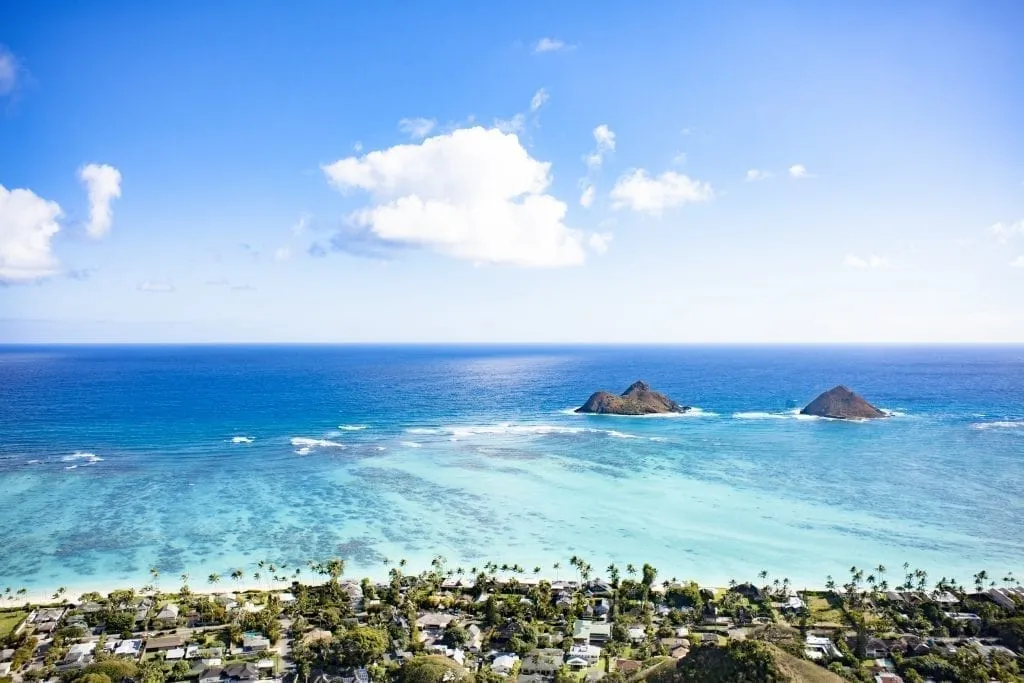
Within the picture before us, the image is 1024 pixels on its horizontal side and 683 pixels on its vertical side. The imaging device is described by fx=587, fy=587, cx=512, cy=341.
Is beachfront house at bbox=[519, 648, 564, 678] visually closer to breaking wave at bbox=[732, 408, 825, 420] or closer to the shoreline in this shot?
the shoreline

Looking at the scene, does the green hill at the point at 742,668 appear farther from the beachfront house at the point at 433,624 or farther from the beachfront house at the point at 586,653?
the beachfront house at the point at 433,624

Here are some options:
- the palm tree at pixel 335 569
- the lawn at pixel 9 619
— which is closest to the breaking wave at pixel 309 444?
the palm tree at pixel 335 569

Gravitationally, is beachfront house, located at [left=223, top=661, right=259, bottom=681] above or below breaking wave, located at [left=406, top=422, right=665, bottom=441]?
below

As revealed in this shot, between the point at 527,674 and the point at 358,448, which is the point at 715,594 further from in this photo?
the point at 358,448

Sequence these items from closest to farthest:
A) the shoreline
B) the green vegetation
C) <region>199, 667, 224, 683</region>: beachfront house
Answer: the green vegetation, <region>199, 667, 224, 683</region>: beachfront house, the shoreline

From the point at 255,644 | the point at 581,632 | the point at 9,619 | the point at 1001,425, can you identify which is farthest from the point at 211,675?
the point at 1001,425

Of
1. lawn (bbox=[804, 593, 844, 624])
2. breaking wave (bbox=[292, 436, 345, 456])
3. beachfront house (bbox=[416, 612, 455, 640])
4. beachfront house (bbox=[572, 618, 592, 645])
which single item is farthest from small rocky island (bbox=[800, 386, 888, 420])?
beachfront house (bbox=[416, 612, 455, 640])

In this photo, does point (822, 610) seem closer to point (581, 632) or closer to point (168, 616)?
point (581, 632)
